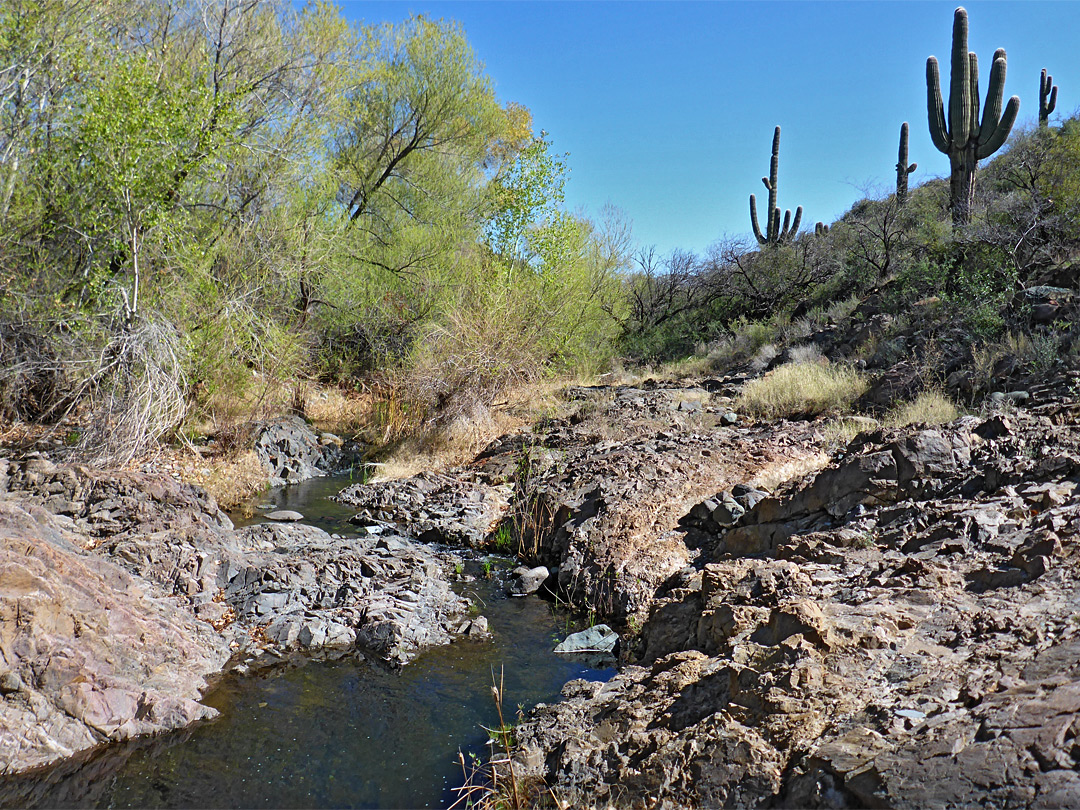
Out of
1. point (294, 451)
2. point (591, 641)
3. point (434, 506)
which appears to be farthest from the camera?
point (294, 451)

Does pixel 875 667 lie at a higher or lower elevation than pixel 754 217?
lower

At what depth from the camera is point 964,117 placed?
17.4 meters

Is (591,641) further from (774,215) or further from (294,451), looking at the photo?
(774,215)

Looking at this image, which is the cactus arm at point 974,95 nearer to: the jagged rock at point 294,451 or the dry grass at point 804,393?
the dry grass at point 804,393

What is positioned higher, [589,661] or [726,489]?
[726,489]

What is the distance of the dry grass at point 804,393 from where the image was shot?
1123cm

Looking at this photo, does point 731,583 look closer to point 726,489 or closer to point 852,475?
point 852,475

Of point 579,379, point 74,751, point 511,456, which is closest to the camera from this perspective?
point 74,751

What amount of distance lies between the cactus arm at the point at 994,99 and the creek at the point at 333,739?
705 inches

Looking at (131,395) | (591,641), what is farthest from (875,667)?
(131,395)

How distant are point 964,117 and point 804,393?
429 inches

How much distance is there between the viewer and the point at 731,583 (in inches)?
199

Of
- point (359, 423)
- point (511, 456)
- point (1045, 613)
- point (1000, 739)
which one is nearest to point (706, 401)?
point (511, 456)

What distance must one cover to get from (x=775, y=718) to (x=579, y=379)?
1550 centimetres
